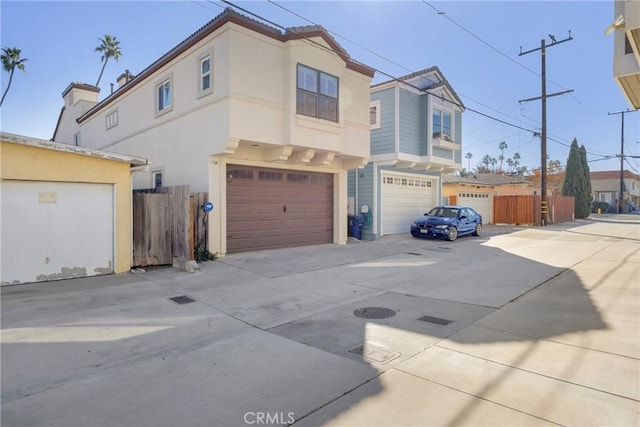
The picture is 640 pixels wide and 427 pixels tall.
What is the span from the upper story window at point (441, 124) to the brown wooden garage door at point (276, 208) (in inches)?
271

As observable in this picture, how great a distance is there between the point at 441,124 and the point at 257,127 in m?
11.1

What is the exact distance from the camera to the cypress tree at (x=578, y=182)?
111 feet

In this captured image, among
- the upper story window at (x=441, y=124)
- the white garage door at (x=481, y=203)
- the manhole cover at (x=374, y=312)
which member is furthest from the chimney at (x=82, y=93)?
the white garage door at (x=481, y=203)

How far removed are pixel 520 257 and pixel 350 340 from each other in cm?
891

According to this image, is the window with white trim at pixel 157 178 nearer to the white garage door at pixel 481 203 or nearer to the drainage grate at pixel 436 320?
the drainage grate at pixel 436 320

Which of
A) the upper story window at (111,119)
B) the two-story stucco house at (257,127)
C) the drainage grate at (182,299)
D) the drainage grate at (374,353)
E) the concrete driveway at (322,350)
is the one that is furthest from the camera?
the upper story window at (111,119)

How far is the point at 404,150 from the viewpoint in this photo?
1645 cm

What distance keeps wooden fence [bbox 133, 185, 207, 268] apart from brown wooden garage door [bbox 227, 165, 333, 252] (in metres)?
1.74

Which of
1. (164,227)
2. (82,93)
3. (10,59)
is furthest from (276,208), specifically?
(10,59)

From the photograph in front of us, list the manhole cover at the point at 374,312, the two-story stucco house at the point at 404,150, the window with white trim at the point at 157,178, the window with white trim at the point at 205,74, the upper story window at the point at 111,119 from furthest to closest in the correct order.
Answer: the upper story window at the point at 111,119 < the two-story stucco house at the point at 404,150 < the window with white trim at the point at 157,178 < the window with white trim at the point at 205,74 < the manhole cover at the point at 374,312

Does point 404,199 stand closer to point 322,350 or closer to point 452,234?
point 452,234

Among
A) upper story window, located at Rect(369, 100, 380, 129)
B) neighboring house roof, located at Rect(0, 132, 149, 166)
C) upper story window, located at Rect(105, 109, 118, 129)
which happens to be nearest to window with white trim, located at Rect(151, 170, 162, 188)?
neighboring house roof, located at Rect(0, 132, 149, 166)

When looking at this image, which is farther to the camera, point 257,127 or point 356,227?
point 356,227

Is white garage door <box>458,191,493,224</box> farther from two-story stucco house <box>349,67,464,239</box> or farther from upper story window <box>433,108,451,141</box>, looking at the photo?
upper story window <box>433,108,451,141</box>
